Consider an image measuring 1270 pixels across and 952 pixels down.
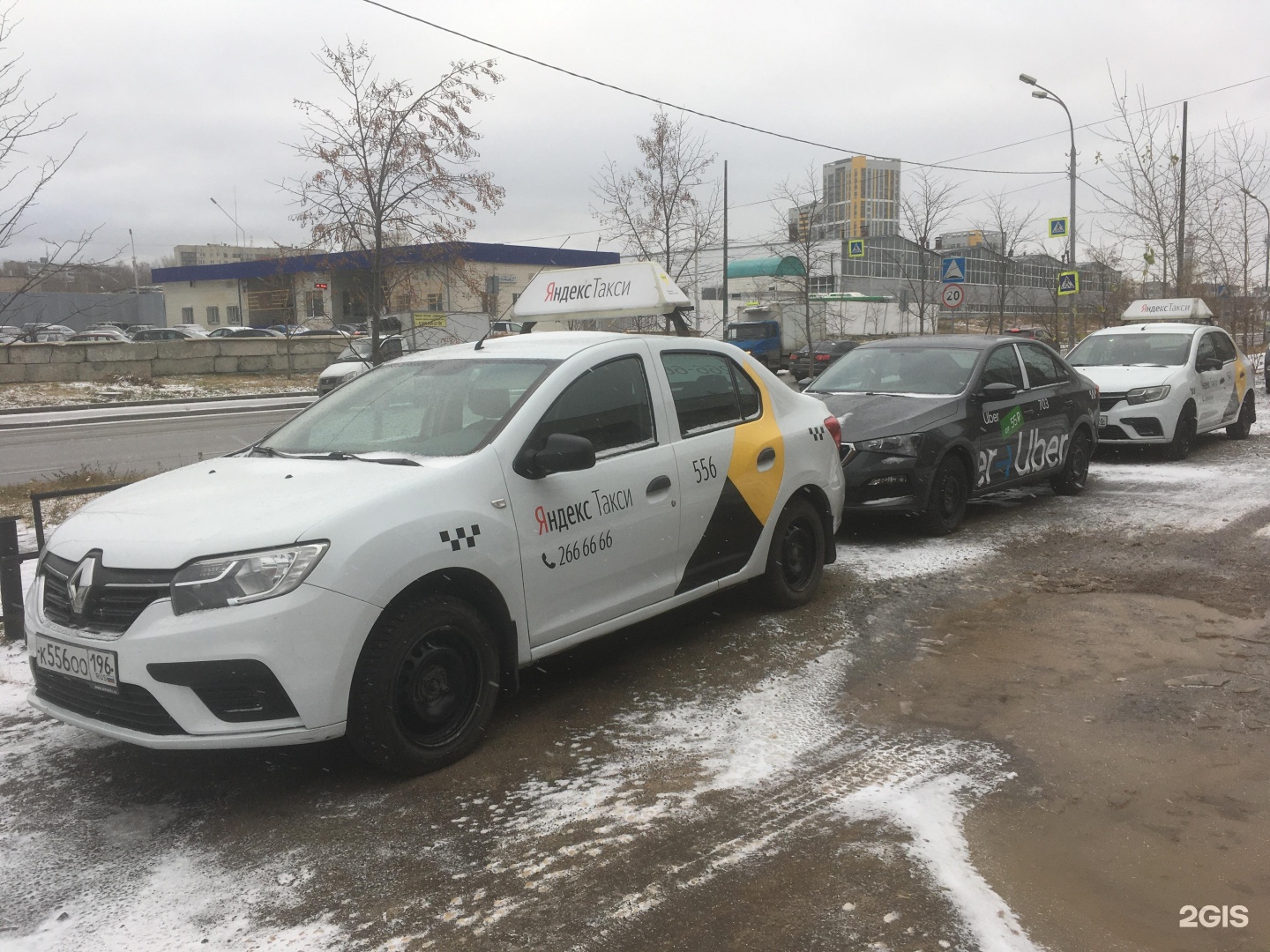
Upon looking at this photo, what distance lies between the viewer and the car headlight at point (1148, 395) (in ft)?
40.1

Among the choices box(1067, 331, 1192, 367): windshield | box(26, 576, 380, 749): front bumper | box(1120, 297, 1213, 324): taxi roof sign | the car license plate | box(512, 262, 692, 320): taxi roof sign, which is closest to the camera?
box(26, 576, 380, 749): front bumper

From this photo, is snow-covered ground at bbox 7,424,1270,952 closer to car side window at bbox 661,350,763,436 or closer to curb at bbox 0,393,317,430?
car side window at bbox 661,350,763,436

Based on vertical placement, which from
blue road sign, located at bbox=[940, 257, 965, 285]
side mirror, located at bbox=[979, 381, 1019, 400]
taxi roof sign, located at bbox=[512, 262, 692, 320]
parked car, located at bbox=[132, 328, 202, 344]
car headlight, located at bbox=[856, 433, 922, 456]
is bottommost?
car headlight, located at bbox=[856, 433, 922, 456]

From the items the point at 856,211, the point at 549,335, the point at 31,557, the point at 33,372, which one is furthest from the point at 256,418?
the point at 856,211

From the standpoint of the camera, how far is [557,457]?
4281 mm

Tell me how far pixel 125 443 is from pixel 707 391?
554 inches

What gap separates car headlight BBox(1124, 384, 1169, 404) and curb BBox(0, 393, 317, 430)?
1575 cm

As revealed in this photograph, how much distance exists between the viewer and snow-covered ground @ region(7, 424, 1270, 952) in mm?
3020

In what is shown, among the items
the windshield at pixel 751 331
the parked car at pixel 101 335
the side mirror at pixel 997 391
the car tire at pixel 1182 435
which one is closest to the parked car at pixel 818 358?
the windshield at pixel 751 331

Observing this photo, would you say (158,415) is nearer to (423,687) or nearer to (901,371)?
(901,371)

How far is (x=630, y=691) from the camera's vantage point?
4.98 metres

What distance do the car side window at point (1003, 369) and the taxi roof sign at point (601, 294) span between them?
10.7ft

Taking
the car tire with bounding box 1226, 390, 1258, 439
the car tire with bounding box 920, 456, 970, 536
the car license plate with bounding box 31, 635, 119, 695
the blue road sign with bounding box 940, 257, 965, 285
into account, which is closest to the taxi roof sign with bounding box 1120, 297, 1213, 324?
the blue road sign with bounding box 940, 257, 965, 285

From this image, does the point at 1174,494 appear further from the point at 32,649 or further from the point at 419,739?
the point at 32,649
